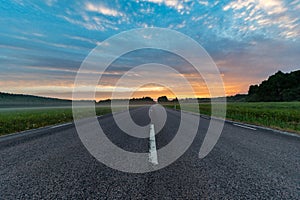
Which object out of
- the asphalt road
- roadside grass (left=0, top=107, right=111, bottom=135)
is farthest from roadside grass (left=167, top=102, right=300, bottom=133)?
roadside grass (left=0, top=107, right=111, bottom=135)

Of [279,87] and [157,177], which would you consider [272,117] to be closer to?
[157,177]

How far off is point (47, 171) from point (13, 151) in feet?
7.00

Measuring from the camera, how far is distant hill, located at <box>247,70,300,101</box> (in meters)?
67.3

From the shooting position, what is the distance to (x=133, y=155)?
13.9ft

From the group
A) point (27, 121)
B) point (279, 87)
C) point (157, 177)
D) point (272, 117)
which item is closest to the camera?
point (157, 177)

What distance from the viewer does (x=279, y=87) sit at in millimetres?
73688

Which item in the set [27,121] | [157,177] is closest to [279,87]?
[27,121]

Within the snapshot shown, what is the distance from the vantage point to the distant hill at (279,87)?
6728cm

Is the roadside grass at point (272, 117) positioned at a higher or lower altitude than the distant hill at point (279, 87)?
lower

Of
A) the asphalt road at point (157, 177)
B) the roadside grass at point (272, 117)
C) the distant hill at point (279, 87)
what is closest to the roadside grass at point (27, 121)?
the asphalt road at point (157, 177)

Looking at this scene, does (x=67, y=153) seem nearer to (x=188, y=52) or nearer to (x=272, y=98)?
(x=188, y=52)

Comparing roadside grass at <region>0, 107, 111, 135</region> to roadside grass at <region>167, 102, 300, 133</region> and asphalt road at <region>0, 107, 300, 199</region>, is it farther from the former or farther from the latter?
roadside grass at <region>167, 102, 300, 133</region>

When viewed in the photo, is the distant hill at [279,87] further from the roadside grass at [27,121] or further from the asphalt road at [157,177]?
the asphalt road at [157,177]

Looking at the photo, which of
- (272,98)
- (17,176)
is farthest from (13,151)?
(272,98)
